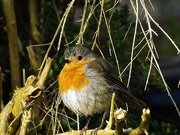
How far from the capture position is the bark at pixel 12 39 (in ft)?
14.7

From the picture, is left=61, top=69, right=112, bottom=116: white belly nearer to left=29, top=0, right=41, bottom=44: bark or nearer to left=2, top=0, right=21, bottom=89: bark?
left=2, top=0, right=21, bottom=89: bark

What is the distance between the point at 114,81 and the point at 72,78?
252 millimetres

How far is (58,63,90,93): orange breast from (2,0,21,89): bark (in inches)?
20.1

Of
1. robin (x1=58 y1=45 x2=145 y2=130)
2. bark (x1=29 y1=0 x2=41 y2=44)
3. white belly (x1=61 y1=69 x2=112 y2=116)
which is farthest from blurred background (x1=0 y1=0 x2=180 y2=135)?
white belly (x1=61 y1=69 x2=112 y2=116)

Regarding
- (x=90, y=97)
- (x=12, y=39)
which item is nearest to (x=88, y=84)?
(x=90, y=97)

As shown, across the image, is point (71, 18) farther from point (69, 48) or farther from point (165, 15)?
point (165, 15)

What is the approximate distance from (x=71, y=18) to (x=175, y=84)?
69.0 inches

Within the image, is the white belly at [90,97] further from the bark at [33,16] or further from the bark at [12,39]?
the bark at [33,16]

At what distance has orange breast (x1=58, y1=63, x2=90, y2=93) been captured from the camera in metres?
4.06

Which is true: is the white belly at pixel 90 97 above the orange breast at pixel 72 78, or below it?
below

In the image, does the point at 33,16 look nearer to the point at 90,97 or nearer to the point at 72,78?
the point at 72,78

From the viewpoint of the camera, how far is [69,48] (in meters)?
4.16

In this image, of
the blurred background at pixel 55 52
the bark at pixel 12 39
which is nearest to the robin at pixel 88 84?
the blurred background at pixel 55 52

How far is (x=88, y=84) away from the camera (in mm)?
4055
